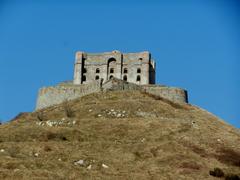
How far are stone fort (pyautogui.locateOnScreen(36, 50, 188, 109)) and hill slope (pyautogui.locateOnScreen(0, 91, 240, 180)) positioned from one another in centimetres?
924

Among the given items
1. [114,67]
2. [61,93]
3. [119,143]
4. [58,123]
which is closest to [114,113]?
[58,123]

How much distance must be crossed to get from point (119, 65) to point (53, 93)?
17.3 meters

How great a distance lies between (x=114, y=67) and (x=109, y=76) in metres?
2.26

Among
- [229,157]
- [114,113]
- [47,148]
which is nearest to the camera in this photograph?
[47,148]

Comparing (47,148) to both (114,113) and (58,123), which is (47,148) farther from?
(114,113)

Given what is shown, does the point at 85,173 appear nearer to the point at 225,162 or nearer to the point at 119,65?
the point at 225,162

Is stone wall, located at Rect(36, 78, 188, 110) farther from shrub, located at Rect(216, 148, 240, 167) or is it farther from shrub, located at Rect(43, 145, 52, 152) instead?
shrub, located at Rect(43, 145, 52, 152)

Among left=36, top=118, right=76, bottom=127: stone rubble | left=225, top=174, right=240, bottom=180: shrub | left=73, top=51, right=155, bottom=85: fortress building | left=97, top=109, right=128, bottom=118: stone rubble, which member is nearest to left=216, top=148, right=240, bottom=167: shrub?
left=225, top=174, right=240, bottom=180: shrub

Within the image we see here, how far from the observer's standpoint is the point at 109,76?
324 feet

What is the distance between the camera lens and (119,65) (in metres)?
97.5

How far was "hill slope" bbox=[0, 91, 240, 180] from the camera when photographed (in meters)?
40.7

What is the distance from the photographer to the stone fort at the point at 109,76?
85.4 meters

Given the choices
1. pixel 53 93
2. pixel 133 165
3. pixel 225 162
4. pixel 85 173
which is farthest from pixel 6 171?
pixel 53 93

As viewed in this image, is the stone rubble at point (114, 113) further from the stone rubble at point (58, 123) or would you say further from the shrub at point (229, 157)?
the shrub at point (229, 157)
